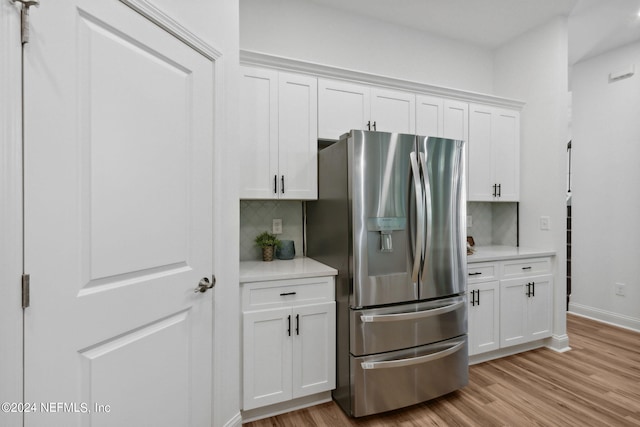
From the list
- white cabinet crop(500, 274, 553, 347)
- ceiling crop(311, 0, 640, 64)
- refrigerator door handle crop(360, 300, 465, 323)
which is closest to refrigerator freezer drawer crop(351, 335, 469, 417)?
refrigerator door handle crop(360, 300, 465, 323)

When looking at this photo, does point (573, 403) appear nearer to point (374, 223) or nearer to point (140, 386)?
point (374, 223)

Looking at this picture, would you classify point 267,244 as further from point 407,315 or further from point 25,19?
point 25,19

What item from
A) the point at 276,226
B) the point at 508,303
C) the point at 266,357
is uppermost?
the point at 276,226

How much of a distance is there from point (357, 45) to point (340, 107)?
2.90ft

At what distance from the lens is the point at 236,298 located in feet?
5.78

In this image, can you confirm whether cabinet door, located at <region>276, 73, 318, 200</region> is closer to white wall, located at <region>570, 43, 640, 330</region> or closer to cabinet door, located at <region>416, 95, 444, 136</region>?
cabinet door, located at <region>416, 95, 444, 136</region>

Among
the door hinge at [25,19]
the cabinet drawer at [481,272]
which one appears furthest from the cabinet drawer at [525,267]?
the door hinge at [25,19]

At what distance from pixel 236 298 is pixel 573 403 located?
227cm

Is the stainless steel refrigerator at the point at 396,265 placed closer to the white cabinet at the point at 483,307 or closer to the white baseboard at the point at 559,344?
the white cabinet at the point at 483,307

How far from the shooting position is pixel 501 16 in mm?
2934

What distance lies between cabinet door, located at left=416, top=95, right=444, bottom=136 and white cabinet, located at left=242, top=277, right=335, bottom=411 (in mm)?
1579

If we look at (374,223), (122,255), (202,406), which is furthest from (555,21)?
(202,406)

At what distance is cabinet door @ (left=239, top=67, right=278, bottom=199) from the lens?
2.16 metres

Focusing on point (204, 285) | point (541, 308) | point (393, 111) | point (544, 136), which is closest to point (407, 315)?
point (204, 285)
